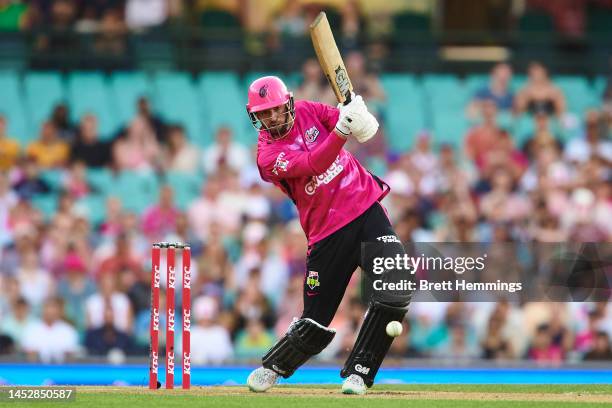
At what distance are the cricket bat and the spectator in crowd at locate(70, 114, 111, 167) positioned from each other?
835 cm

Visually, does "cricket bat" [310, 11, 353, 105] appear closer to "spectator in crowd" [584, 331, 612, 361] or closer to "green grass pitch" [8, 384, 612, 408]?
"green grass pitch" [8, 384, 612, 408]

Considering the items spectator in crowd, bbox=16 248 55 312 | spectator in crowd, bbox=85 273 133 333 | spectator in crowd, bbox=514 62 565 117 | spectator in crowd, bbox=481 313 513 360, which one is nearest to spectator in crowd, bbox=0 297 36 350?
spectator in crowd, bbox=16 248 55 312

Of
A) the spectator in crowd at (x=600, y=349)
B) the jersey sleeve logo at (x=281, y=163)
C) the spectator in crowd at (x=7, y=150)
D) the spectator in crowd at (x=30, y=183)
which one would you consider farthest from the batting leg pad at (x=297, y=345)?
the spectator in crowd at (x=7, y=150)

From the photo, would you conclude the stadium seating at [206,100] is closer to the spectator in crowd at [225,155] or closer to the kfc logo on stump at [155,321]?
the spectator in crowd at [225,155]

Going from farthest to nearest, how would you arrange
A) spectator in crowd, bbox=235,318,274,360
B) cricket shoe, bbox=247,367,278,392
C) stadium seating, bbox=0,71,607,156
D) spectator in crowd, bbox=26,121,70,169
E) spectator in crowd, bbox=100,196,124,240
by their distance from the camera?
stadium seating, bbox=0,71,607,156 → spectator in crowd, bbox=26,121,70,169 → spectator in crowd, bbox=100,196,124,240 → spectator in crowd, bbox=235,318,274,360 → cricket shoe, bbox=247,367,278,392

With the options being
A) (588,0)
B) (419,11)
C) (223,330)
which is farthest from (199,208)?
(588,0)

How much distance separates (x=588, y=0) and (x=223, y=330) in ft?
32.3

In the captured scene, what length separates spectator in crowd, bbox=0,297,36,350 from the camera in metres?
15.0

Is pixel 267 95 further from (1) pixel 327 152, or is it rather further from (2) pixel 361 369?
(2) pixel 361 369

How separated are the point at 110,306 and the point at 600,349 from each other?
5.16 metres

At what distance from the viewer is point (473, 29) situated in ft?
71.5

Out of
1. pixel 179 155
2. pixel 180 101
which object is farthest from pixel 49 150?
pixel 180 101

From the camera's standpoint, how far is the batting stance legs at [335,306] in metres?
9.65

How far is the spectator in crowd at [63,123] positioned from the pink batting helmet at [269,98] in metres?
8.47
